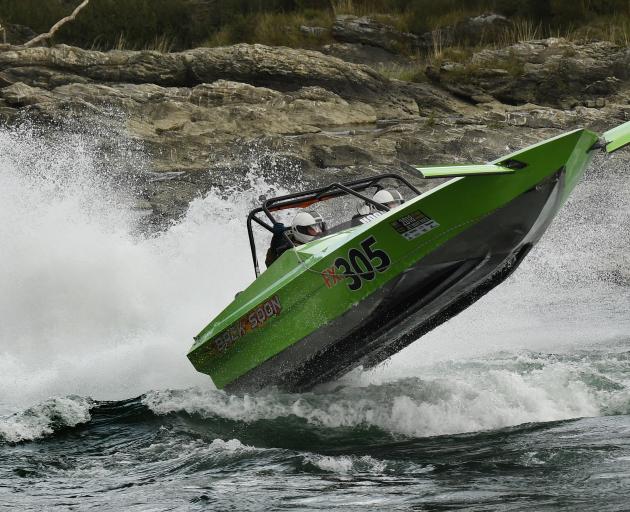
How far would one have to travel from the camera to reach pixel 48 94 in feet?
71.2

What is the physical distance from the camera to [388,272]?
8008 millimetres

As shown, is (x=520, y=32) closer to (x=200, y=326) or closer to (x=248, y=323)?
(x=200, y=326)

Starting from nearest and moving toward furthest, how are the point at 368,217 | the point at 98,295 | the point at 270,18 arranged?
the point at 368,217 < the point at 98,295 < the point at 270,18

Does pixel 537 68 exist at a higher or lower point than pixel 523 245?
higher

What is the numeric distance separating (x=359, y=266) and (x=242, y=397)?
2064 millimetres

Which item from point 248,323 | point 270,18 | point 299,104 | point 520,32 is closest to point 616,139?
point 248,323

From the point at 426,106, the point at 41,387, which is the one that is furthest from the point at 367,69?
the point at 41,387

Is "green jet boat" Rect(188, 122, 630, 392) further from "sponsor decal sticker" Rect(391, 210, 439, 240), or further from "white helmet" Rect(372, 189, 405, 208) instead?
"white helmet" Rect(372, 189, 405, 208)

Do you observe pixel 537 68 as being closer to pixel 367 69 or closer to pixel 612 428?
pixel 367 69

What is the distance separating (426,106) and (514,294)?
9.35m

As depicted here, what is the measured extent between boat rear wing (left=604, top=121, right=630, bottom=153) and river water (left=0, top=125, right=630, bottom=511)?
204 centimetres

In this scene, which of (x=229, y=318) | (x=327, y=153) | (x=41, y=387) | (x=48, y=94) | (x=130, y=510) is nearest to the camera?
(x=130, y=510)

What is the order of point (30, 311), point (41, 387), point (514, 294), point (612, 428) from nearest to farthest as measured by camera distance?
point (612, 428) → point (41, 387) → point (30, 311) → point (514, 294)

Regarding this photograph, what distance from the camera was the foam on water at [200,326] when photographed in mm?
8414
